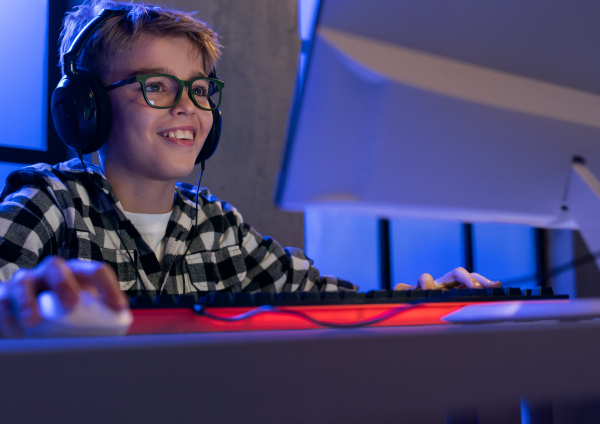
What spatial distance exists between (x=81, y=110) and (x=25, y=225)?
0.22m

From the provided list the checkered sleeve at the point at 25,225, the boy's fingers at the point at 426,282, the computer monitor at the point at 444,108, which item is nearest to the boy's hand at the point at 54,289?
the computer monitor at the point at 444,108

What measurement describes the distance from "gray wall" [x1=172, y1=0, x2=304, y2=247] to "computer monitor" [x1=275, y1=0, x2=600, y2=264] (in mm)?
1387

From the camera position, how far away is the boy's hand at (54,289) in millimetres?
263

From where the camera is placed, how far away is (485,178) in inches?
21.3

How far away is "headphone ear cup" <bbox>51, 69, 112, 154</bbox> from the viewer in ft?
3.09

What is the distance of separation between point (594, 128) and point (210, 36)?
89cm

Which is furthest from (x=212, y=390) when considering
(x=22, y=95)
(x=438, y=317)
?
(x=22, y=95)

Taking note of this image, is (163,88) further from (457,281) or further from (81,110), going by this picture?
(457,281)

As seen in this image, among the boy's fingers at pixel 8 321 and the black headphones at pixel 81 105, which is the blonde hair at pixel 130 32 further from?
the boy's fingers at pixel 8 321

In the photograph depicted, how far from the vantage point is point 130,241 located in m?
1.01

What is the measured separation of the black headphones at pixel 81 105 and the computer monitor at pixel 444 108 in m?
0.62

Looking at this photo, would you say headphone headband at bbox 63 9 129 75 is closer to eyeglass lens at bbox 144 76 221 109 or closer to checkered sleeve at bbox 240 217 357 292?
eyeglass lens at bbox 144 76 221 109

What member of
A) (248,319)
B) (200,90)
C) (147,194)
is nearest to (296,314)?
(248,319)

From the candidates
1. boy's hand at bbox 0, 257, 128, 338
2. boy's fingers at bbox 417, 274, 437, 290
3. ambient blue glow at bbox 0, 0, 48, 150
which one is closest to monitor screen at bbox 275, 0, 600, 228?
boy's hand at bbox 0, 257, 128, 338
